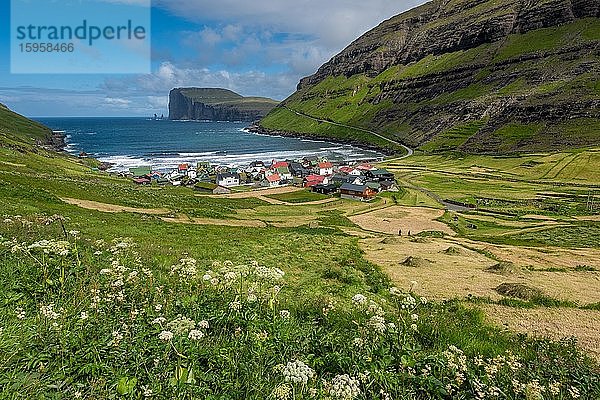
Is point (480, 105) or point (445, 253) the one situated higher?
point (480, 105)

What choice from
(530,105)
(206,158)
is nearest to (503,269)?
(530,105)

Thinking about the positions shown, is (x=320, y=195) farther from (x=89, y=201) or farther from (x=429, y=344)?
(x=429, y=344)

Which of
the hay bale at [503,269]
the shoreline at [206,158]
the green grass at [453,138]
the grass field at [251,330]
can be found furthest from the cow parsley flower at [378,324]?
the green grass at [453,138]

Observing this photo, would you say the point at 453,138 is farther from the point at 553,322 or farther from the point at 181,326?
the point at 181,326

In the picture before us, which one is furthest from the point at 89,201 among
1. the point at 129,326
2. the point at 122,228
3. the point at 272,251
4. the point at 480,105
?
the point at 480,105

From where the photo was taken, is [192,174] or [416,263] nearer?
[416,263]

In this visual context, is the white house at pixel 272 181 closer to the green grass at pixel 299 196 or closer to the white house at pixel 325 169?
the green grass at pixel 299 196
